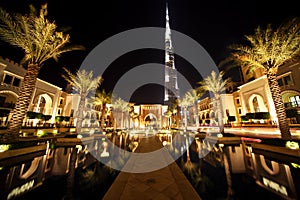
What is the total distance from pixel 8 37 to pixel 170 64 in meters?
123

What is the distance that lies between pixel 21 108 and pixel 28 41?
519 cm

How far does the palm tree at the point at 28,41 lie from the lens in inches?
344

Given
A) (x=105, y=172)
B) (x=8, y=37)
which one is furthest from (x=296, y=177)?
(x=8, y=37)

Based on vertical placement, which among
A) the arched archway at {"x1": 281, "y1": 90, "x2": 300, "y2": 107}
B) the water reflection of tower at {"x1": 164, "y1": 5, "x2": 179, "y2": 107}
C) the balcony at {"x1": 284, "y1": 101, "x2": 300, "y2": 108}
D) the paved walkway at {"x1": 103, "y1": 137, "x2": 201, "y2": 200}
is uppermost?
the water reflection of tower at {"x1": 164, "y1": 5, "x2": 179, "y2": 107}

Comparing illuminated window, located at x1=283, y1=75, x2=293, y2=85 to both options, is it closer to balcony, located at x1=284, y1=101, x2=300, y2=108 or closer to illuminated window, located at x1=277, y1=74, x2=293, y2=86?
illuminated window, located at x1=277, y1=74, x2=293, y2=86

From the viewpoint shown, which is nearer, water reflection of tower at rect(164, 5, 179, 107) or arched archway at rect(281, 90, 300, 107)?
arched archway at rect(281, 90, 300, 107)


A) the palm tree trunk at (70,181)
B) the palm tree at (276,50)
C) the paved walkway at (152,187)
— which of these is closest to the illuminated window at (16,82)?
the palm tree trunk at (70,181)

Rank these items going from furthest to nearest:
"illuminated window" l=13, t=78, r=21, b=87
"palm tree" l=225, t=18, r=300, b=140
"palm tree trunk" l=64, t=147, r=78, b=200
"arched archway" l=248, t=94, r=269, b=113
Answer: "arched archway" l=248, t=94, r=269, b=113
"illuminated window" l=13, t=78, r=21, b=87
"palm tree" l=225, t=18, r=300, b=140
"palm tree trunk" l=64, t=147, r=78, b=200

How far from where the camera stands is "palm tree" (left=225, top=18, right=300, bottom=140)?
948 centimetres

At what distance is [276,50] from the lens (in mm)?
10164

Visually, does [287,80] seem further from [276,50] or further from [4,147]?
[4,147]

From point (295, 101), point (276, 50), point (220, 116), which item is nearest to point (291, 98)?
point (295, 101)

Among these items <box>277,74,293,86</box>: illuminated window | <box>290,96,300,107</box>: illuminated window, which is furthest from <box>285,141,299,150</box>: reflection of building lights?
<box>277,74,293,86</box>: illuminated window

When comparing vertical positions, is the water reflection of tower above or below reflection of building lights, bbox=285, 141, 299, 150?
above
